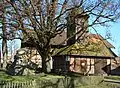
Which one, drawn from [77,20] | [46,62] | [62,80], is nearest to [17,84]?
[62,80]

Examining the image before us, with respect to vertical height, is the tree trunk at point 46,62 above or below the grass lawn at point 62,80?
above

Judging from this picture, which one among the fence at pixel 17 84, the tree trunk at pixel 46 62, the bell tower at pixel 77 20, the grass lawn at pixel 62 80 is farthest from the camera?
the tree trunk at pixel 46 62

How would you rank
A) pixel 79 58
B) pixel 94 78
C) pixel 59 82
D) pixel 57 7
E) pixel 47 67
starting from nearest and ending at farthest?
pixel 59 82
pixel 94 78
pixel 57 7
pixel 47 67
pixel 79 58

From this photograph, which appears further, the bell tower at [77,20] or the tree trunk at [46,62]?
the tree trunk at [46,62]

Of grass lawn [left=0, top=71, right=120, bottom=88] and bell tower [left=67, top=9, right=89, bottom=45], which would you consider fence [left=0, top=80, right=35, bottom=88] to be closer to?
grass lawn [left=0, top=71, right=120, bottom=88]

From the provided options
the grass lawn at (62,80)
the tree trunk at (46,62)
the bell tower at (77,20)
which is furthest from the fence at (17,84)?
the tree trunk at (46,62)

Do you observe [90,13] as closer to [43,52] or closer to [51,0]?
[51,0]

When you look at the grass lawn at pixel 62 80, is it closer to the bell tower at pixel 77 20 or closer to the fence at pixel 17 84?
the fence at pixel 17 84

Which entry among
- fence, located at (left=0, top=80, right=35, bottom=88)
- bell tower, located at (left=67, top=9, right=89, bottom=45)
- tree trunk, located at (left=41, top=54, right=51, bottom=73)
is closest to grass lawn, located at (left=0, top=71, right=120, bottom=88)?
fence, located at (left=0, top=80, right=35, bottom=88)

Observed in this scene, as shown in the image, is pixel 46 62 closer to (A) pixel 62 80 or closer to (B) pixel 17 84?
(A) pixel 62 80

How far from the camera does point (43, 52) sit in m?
31.3

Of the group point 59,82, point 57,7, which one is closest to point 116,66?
point 57,7

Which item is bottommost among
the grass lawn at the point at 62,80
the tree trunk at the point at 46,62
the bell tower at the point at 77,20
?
the grass lawn at the point at 62,80

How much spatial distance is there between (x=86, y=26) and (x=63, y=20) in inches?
95.6
